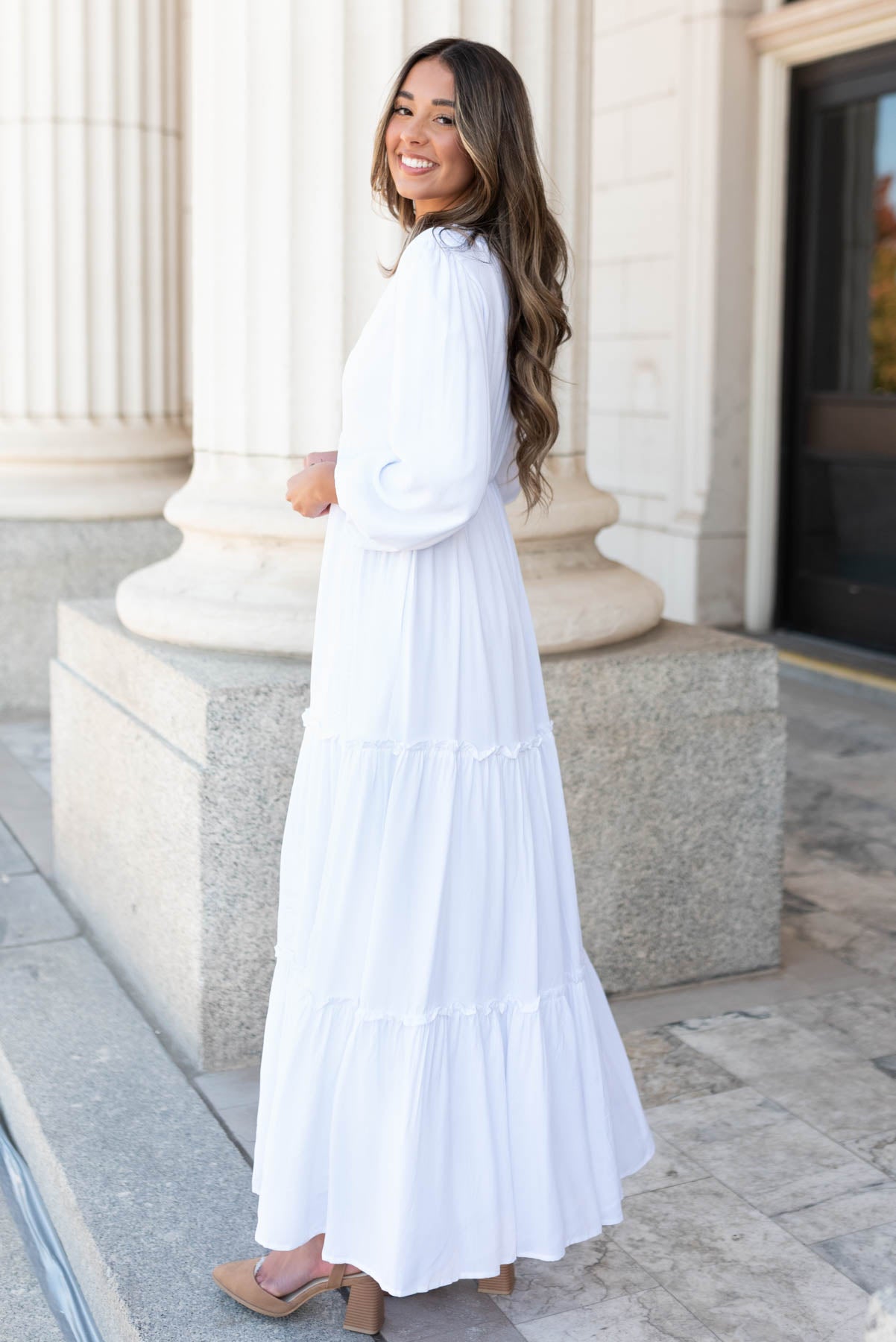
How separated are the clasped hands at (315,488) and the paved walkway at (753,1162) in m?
1.33

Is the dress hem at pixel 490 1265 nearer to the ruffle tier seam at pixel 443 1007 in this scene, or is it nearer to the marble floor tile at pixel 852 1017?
the ruffle tier seam at pixel 443 1007

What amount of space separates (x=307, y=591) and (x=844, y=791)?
9.26 ft

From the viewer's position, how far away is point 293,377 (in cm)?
381

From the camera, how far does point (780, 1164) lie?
10.2ft

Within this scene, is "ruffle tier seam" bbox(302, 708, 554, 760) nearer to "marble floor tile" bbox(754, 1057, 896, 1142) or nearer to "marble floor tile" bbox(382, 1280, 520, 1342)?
"marble floor tile" bbox(382, 1280, 520, 1342)

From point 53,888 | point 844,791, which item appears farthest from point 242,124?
point 844,791

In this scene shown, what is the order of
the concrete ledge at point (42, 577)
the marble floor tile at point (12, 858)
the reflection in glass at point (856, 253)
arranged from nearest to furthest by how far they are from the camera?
the marble floor tile at point (12, 858) → the concrete ledge at point (42, 577) → the reflection in glass at point (856, 253)

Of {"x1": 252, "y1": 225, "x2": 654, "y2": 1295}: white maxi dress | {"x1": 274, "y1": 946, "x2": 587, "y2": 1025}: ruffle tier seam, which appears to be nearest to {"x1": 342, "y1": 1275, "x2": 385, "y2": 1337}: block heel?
{"x1": 252, "y1": 225, "x2": 654, "y2": 1295}: white maxi dress

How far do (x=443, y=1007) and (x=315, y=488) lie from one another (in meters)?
0.82

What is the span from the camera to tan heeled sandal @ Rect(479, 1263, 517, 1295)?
2643 mm

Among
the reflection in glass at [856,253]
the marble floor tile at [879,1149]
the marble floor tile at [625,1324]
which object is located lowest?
the marble floor tile at [625,1324]

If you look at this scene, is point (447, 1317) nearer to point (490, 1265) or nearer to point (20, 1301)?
point (490, 1265)

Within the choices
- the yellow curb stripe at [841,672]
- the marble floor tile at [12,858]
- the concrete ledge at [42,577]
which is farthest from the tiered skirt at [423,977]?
the yellow curb stripe at [841,672]

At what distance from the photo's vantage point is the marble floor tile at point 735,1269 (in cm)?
256
